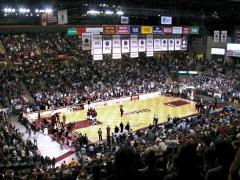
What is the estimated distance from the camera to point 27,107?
103ft

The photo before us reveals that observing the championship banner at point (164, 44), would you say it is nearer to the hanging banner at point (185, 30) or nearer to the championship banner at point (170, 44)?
the championship banner at point (170, 44)

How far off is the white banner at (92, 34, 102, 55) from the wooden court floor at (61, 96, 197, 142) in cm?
570

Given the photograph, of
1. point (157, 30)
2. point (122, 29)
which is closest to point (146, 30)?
point (157, 30)

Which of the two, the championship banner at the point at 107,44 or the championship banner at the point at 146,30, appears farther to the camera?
the championship banner at the point at 146,30

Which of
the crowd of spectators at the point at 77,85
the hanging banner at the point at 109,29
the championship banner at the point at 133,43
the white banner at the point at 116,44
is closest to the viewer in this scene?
the crowd of spectators at the point at 77,85

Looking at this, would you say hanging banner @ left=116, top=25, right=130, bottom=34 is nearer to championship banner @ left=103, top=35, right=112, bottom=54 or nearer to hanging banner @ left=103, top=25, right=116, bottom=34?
hanging banner @ left=103, top=25, right=116, bottom=34

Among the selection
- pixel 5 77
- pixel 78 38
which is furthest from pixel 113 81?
pixel 5 77

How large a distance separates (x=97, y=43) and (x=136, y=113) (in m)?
7.87

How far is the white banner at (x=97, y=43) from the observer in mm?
27406

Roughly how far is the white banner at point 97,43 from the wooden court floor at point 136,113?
570cm

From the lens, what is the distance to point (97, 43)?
27.7m

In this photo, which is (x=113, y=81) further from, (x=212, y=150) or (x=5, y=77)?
(x=212, y=150)

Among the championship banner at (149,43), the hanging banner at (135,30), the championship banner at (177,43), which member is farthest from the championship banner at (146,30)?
the championship banner at (177,43)

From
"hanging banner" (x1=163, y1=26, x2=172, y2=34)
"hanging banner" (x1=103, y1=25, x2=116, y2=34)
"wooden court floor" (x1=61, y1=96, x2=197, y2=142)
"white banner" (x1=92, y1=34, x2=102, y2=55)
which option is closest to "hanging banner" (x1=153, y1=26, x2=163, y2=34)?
"hanging banner" (x1=163, y1=26, x2=172, y2=34)
